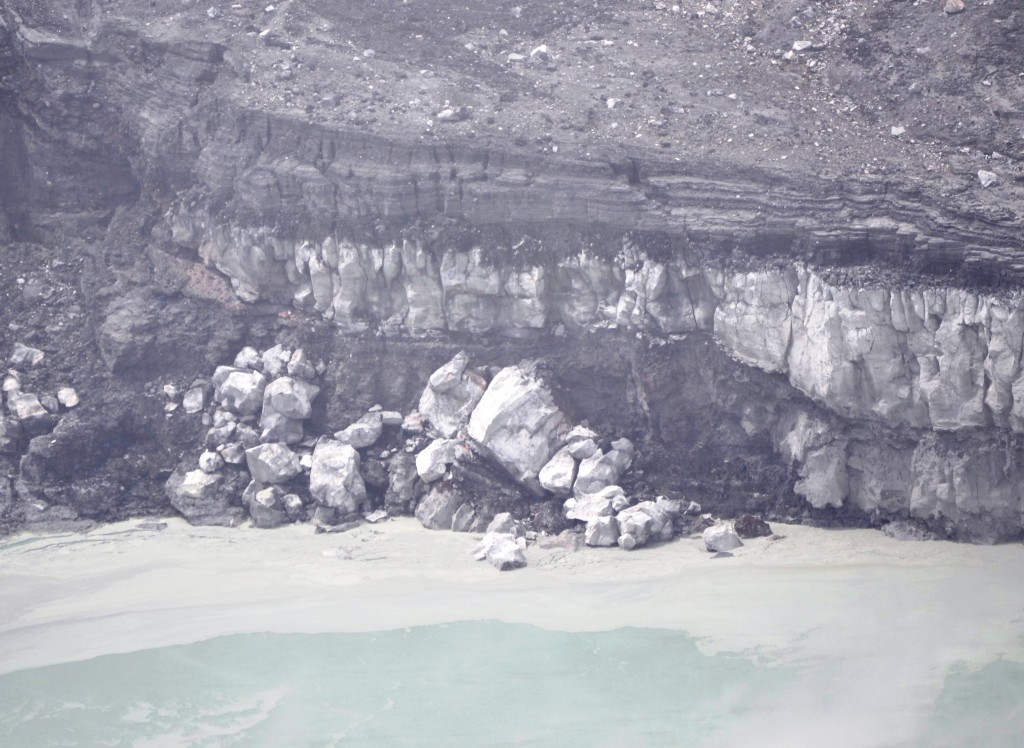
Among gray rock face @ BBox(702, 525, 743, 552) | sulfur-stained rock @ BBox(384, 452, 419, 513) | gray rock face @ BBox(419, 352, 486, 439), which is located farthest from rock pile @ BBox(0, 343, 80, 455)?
gray rock face @ BBox(702, 525, 743, 552)

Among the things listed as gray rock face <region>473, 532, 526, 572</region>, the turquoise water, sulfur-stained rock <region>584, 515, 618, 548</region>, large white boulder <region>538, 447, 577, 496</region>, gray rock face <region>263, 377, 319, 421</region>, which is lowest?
the turquoise water

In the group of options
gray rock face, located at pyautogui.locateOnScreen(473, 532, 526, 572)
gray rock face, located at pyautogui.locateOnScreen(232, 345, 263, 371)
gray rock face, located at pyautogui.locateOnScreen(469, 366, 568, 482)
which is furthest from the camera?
gray rock face, located at pyautogui.locateOnScreen(232, 345, 263, 371)

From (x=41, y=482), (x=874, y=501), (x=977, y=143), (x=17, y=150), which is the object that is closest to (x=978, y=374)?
(x=874, y=501)

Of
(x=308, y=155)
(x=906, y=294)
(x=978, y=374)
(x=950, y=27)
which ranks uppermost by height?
(x=950, y=27)

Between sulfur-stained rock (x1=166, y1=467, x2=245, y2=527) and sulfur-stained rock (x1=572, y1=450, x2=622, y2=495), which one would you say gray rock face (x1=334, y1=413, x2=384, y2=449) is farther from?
sulfur-stained rock (x1=572, y1=450, x2=622, y2=495)

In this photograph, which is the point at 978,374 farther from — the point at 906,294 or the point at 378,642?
the point at 378,642

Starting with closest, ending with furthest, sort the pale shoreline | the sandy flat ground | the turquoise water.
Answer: the turquoise water
the sandy flat ground
the pale shoreline

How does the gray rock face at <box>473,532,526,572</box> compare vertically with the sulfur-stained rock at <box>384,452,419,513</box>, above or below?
below
